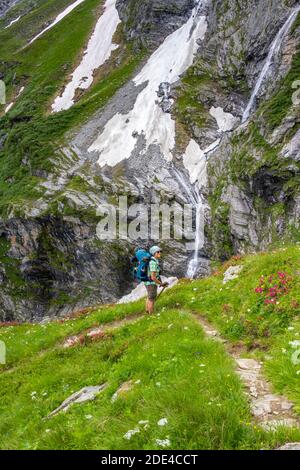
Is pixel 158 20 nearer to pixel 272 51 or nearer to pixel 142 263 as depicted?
pixel 272 51

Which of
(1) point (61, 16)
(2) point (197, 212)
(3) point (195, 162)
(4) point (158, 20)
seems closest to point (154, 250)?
(2) point (197, 212)

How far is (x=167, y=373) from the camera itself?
963 centimetres

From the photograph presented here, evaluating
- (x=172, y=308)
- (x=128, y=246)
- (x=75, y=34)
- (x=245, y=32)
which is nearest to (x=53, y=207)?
(x=128, y=246)

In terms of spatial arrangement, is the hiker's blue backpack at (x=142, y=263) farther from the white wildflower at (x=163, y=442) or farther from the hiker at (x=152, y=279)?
the white wildflower at (x=163, y=442)

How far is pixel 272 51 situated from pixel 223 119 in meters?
10.3

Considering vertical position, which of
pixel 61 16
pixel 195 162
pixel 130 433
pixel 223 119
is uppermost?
pixel 61 16

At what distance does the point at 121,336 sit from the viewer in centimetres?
1520

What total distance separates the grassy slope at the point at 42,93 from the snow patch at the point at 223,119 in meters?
21.4

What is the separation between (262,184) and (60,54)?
70.4 m

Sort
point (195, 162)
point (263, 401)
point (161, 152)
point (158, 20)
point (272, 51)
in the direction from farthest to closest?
point (158, 20) → point (161, 152) → point (195, 162) → point (272, 51) → point (263, 401)

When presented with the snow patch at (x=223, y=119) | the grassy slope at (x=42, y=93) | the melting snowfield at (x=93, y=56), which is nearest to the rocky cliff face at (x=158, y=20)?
the grassy slope at (x=42, y=93)

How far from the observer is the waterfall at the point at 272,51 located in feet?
162
